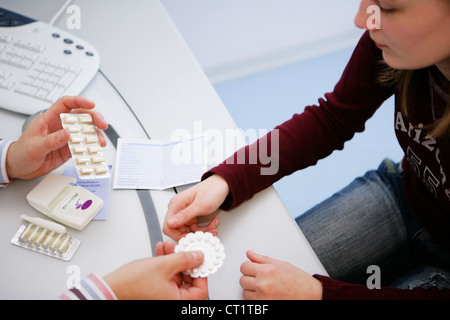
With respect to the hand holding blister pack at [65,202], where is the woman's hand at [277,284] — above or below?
below

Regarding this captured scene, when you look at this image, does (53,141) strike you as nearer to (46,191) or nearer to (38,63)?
(46,191)

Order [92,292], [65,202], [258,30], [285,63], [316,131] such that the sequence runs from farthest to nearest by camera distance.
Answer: [285,63]
[258,30]
[316,131]
[65,202]
[92,292]

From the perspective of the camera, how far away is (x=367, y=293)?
521 millimetres

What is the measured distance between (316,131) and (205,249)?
315mm

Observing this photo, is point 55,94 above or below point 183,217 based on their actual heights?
above

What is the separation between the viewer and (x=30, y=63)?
712mm

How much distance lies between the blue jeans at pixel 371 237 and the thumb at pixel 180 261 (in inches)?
12.0

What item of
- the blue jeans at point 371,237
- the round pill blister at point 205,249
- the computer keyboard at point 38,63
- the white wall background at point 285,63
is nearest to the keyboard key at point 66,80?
the computer keyboard at point 38,63

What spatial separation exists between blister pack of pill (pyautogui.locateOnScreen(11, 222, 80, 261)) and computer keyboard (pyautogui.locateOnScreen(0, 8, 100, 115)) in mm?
245

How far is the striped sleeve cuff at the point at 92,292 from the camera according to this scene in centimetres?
45

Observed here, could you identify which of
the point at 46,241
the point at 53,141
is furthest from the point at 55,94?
the point at 46,241

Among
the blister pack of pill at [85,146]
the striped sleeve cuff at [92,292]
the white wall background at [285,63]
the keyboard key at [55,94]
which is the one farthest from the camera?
the white wall background at [285,63]

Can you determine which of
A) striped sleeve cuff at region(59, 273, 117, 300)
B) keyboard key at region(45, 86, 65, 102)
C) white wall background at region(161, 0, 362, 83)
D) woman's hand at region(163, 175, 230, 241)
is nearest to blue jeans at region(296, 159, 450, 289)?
woman's hand at region(163, 175, 230, 241)

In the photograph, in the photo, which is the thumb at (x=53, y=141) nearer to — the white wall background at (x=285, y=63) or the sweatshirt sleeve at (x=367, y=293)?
the sweatshirt sleeve at (x=367, y=293)
